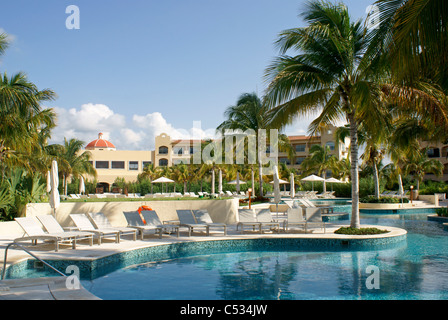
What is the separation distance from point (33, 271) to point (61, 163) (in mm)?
30063

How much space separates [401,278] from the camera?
25.5 ft

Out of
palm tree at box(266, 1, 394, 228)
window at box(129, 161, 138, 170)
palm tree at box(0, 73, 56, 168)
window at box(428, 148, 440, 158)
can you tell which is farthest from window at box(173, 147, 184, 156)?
palm tree at box(266, 1, 394, 228)

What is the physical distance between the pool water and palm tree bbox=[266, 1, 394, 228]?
2991 mm

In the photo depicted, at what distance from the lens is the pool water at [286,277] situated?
270 inches

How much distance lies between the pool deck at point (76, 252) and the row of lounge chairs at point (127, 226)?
25 centimetres

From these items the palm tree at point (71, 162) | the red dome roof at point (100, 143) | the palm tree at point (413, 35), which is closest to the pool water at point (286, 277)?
the palm tree at point (413, 35)

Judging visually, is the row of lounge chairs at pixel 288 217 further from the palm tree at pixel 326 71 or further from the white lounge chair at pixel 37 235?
the white lounge chair at pixel 37 235

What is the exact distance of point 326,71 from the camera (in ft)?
38.8

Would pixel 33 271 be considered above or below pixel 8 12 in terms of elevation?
below
